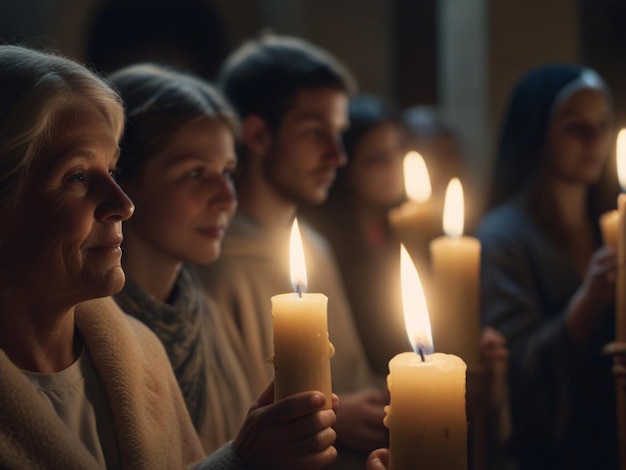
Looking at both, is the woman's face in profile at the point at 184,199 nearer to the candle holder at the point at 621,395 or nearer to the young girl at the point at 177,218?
the young girl at the point at 177,218

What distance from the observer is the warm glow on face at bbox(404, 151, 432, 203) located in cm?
196

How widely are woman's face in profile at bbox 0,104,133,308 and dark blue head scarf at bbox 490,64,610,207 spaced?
200cm

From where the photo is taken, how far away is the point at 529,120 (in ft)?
9.67

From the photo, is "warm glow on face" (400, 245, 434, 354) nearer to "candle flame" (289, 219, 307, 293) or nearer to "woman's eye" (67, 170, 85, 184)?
"candle flame" (289, 219, 307, 293)

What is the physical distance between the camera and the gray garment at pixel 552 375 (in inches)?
98.6

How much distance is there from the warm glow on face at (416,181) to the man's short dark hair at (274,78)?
22.3 inches

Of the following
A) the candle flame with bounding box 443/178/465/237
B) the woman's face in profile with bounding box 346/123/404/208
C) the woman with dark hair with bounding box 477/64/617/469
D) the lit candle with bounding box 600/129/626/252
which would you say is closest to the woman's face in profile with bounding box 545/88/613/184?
the woman with dark hair with bounding box 477/64/617/469

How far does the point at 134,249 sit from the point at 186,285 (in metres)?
0.16

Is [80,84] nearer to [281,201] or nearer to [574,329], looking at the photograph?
[281,201]

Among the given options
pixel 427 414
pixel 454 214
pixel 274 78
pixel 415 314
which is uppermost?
pixel 274 78

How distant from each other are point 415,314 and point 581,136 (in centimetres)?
197

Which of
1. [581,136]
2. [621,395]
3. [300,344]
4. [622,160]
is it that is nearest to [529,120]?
[581,136]

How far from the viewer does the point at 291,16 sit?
20.0 feet

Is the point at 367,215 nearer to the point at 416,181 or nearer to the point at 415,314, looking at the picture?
the point at 416,181
